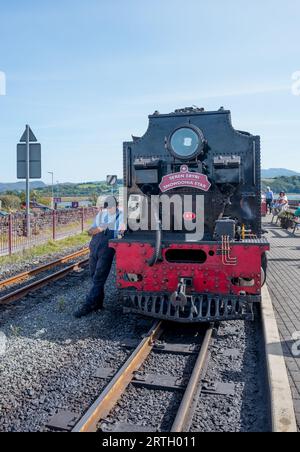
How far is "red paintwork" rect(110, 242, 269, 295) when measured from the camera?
18.7 feet

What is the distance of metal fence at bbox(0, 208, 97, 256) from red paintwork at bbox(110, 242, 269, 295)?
8.10 meters

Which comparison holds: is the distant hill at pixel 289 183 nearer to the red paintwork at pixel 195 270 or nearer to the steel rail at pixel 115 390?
the red paintwork at pixel 195 270

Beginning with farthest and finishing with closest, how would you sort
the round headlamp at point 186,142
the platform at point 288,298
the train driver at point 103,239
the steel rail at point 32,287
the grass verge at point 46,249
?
the grass verge at point 46,249 → the steel rail at point 32,287 → the train driver at point 103,239 → the round headlamp at point 186,142 → the platform at point 288,298

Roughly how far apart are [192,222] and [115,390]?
10.6ft

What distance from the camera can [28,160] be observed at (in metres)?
15.1

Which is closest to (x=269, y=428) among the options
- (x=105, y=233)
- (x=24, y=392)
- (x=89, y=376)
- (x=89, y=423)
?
(x=89, y=423)

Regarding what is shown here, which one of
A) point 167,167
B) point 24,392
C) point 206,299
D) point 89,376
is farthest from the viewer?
point 167,167

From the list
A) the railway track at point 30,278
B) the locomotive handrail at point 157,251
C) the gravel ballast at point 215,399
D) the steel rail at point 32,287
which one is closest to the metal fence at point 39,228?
the railway track at point 30,278

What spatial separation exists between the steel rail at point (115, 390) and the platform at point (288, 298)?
61.6 inches

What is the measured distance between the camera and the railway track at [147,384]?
342 cm

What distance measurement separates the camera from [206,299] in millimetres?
5984

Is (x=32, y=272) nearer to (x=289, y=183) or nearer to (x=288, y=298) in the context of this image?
(x=288, y=298)

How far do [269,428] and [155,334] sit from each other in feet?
7.43

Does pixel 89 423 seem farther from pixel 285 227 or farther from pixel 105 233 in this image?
pixel 285 227
